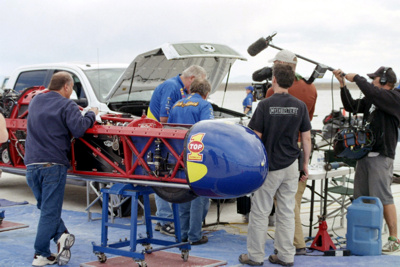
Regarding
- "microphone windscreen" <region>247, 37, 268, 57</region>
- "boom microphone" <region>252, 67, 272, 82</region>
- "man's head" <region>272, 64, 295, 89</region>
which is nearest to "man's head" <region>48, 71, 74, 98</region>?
"man's head" <region>272, 64, 295, 89</region>

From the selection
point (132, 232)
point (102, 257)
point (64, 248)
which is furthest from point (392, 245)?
point (64, 248)

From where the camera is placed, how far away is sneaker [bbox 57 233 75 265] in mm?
5656

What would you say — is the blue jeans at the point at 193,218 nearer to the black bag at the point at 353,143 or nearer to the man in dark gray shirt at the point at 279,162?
the man in dark gray shirt at the point at 279,162

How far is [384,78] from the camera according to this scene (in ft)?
21.9

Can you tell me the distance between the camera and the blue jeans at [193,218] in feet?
21.6

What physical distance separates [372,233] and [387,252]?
385mm

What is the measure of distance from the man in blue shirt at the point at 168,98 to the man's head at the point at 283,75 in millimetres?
1261

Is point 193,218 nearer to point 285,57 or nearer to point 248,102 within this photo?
point 285,57

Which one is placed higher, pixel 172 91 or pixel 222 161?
pixel 172 91

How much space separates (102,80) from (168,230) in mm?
3089

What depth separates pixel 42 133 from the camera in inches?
217

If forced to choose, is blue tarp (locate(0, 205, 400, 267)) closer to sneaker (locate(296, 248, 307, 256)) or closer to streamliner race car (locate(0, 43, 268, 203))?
sneaker (locate(296, 248, 307, 256))

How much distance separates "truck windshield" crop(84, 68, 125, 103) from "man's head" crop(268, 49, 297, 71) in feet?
10.9

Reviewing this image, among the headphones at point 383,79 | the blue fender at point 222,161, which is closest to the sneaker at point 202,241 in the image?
the blue fender at point 222,161
